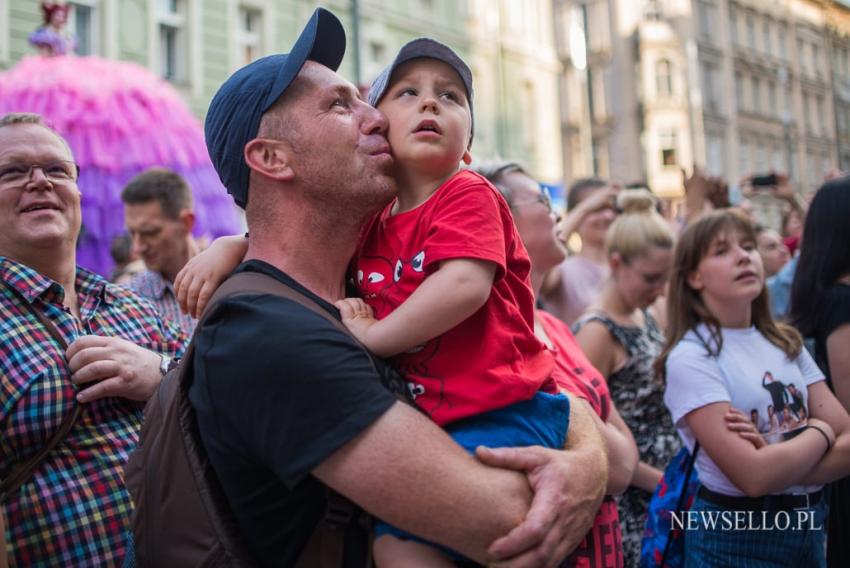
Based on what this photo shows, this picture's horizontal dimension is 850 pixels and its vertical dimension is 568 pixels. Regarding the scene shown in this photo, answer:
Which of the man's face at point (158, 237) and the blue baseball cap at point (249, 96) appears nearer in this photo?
the blue baseball cap at point (249, 96)

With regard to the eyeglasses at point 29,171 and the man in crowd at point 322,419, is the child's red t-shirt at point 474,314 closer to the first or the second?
the man in crowd at point 322,419

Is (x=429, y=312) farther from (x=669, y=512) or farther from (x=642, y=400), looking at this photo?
(x=642, y=400)

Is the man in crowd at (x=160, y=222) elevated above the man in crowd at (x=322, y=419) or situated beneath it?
elevated above

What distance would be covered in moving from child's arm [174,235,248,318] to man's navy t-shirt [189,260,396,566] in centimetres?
41

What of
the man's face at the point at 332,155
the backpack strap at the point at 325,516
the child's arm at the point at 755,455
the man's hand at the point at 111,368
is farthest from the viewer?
the child's arm at the point at 755,455

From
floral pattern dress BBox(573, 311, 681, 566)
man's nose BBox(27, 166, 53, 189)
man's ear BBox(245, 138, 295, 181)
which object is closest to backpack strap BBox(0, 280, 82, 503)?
man's nose BBox(27, 166, 53, 189)

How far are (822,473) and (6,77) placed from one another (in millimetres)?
6800

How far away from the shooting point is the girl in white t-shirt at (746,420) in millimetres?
3139

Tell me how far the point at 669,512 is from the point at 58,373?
7.26 feet

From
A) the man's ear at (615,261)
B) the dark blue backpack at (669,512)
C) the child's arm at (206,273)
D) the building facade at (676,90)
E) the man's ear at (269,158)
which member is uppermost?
the building facade at (676,90)

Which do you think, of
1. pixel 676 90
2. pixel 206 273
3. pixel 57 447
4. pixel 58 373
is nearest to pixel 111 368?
pixel 58 373

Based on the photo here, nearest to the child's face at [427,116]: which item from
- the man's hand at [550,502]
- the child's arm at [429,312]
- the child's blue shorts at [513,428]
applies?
the child's arm at [429,312]

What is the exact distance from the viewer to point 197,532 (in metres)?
1.89

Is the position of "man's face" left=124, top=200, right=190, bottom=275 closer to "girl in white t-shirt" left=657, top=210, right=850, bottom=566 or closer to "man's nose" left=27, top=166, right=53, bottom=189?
"man's nose" left=27, top=166, right=53, bottom=189
